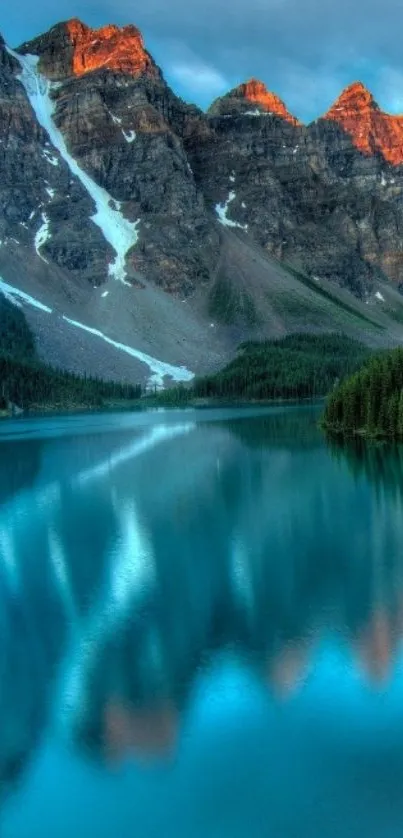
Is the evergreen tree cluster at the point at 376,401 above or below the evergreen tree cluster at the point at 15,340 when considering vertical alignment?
below

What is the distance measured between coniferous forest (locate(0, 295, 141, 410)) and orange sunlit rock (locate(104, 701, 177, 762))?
140938 mm

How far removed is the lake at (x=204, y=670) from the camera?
12.3m

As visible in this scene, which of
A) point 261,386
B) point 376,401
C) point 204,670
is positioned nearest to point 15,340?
point 261,386

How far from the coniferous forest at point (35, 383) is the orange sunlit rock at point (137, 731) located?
141 meters

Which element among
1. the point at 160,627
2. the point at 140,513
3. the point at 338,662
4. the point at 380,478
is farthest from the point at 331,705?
the point at 380,478

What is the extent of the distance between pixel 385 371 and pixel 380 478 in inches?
1060

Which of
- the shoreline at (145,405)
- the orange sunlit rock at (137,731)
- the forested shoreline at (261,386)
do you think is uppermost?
the forested shoreline at (261,386)

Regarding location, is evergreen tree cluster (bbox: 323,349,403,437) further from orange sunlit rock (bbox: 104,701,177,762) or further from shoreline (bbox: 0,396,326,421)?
shoreline (bbox: 0,396,326,421)

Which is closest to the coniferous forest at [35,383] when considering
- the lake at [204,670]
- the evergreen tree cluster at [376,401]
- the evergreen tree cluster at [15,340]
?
the evergreen tree cluster at [15,340]

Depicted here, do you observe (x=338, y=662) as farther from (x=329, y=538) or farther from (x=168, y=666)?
(x=329, y=538)

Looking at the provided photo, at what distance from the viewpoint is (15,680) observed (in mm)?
17391

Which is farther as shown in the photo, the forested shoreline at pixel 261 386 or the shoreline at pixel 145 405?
the forested shoreline at pixel 261 386

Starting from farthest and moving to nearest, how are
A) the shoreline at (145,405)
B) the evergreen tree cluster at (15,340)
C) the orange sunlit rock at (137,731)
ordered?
1. the evergreen tree cluster at (15,340)
2. the shoreline at (145,405)
3. the orange sunlit rock at (137,731)

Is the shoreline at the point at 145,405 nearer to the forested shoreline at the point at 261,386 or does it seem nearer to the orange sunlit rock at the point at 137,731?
the forested shoreline at the point at 261,386
